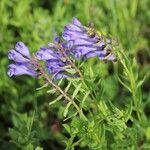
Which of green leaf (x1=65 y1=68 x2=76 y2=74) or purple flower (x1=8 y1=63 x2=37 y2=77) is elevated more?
purple flower (x1=8 y1=63 x2=37 y2=77)

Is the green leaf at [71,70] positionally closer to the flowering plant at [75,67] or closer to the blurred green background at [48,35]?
the flowering plant at [75,67]

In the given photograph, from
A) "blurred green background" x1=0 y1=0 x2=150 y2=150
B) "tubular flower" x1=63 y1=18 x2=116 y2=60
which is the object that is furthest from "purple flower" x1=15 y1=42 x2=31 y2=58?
"blurred green background" x1=0 y1=0 x2=150 y2=150

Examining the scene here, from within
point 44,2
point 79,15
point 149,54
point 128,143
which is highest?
point 44,2

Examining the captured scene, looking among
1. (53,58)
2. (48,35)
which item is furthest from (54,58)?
(48,35)

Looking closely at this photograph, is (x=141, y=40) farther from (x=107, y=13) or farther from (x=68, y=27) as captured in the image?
(x=68, y=27)

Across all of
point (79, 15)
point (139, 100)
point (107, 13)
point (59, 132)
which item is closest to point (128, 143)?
point (139, 100)

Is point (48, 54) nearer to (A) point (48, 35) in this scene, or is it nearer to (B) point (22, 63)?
(B) point (22, 63)

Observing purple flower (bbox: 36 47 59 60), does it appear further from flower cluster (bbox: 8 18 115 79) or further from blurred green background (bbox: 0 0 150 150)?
blurred green background (bbox: 0 0 150 150)
